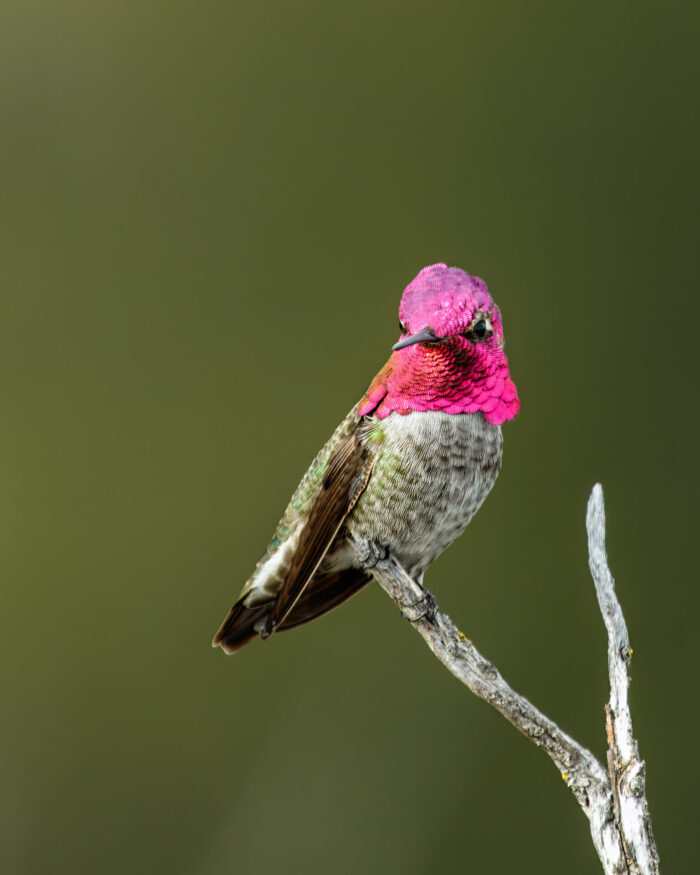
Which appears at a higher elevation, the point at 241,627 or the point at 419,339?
the point at 419,339

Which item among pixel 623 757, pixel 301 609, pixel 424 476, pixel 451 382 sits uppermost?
pixel 451 382

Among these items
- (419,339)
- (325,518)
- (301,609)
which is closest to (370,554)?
(325,518)

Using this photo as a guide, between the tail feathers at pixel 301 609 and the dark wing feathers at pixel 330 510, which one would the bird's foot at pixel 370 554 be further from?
the tail feathers at pixel 301 609

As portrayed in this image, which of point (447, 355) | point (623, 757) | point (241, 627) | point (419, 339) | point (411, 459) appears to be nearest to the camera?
point (623, 757)

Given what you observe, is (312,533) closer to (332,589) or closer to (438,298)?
(332,589)

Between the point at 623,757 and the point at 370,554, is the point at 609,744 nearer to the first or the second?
the point at 623,757

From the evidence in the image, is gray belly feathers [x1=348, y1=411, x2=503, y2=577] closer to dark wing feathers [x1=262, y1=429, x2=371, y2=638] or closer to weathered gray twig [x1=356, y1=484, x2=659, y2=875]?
dark wing feathers [x1=262, y1=429, x2=371, y2=638]
